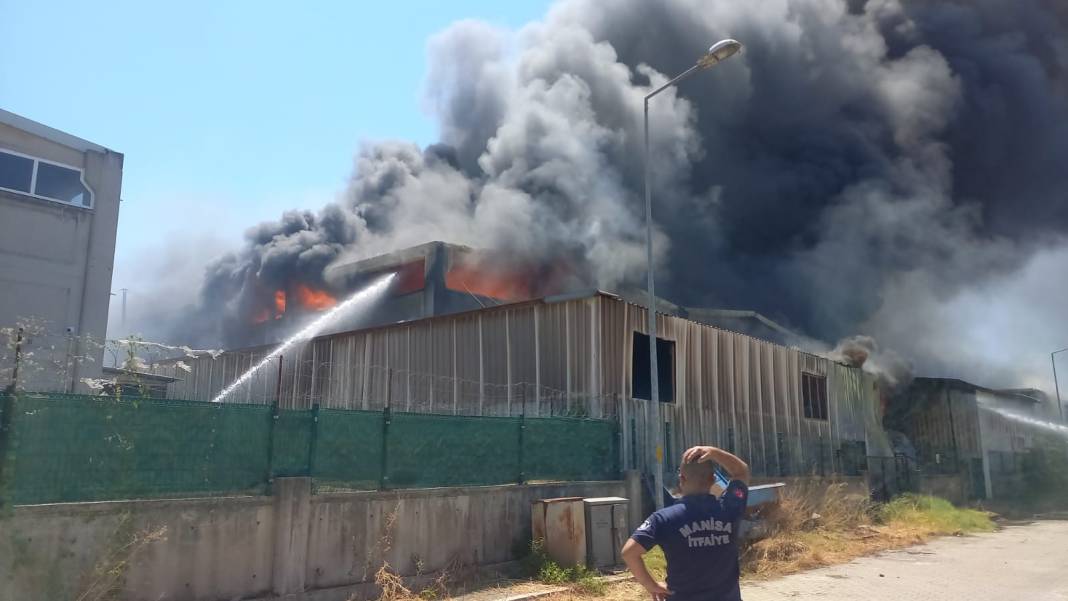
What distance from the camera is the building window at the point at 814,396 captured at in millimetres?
20578

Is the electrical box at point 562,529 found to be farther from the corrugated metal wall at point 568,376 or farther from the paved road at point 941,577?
the corrugated metal wall at point 568,376

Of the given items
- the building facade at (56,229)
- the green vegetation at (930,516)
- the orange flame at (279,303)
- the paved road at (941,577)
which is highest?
the orange flame at (279,303)

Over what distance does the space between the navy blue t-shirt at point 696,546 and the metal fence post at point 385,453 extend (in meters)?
6.11

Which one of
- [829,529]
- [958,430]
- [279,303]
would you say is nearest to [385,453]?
[829,529]

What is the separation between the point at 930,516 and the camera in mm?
18688

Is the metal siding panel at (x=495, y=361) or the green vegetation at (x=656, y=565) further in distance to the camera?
the metal siding panel at (x=495, y=361)

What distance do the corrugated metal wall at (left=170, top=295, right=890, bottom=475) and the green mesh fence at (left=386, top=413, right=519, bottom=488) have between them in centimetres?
259

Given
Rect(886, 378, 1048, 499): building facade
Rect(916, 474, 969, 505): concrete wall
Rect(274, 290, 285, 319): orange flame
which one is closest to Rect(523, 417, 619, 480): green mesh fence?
Rect(916, 474, 969, 505): concrete wall

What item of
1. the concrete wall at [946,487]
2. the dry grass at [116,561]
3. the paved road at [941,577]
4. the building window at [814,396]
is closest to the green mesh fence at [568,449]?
the paved road at [941,577]

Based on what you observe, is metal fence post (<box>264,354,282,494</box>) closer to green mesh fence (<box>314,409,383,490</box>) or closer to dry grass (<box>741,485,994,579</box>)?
green mesh fence (<box>314,409,383,490</box>)

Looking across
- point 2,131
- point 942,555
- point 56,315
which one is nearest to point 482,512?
point 942,555

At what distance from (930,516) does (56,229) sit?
20699 mm

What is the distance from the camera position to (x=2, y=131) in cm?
1534

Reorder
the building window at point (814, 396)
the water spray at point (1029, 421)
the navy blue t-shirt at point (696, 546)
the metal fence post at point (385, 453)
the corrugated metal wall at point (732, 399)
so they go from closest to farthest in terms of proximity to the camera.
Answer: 1. the navy blue t-shirt at point (696, 546)
2. the metal fence post at point (385, 453)
3. the corrugated metal wall at point (732, 399)
4. the building window at point (814, 396)
5. the water spray at point (1029, 421)
